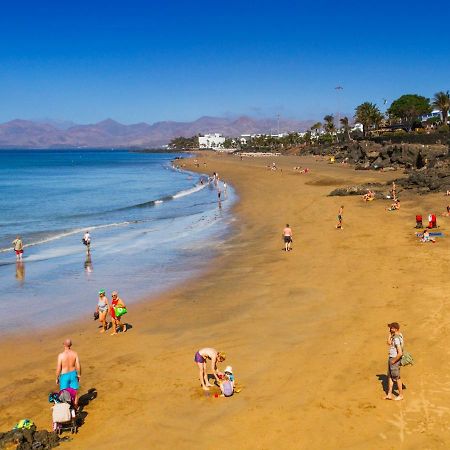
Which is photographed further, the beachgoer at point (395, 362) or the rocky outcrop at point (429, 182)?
the rocky outcrop at point (429, 182)

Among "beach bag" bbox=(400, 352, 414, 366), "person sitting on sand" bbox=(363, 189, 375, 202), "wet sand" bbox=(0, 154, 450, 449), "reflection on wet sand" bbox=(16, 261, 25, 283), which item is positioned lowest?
"reflection on wet sand" bbox=(16, 261, 25, 283)

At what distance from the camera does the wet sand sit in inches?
335

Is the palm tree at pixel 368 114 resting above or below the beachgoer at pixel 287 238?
above

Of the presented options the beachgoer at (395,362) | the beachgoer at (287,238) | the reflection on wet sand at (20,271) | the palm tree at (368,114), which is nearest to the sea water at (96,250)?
the reflection on wet sand at (20,271)

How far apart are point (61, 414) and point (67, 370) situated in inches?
38.4

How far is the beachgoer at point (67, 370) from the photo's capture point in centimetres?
942

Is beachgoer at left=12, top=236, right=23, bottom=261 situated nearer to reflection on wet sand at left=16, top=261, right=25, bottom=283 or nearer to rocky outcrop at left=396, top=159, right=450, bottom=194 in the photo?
reflection on wet sand at left=16, top=261, right=25, bottom=283

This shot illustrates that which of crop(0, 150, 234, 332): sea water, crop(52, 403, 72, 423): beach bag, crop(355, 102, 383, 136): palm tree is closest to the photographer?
crop(52, 403, 72, 423): beach bag

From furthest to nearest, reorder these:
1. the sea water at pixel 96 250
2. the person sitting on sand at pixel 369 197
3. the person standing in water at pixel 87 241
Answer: the person sitting on sand at pixel 369 197 → the person standing in water at pixel 87 241 → the sea water at pixel 96 250

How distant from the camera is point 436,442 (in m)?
7.79

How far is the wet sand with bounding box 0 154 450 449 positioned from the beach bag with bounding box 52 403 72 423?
40cm

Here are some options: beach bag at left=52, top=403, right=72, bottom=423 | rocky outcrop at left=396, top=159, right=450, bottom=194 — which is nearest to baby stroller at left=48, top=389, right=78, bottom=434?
→ beach bag at left=52, top=403, right=72, bottom=423

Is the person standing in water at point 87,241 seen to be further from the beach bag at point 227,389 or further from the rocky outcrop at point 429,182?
the rocky outcrop at point 429,182

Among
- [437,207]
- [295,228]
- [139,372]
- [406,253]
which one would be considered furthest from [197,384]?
[437,207]
